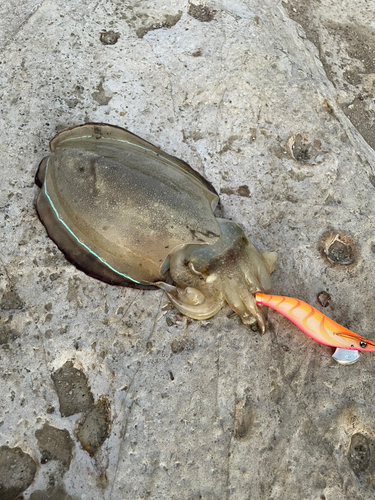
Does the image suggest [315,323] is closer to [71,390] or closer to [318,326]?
[318,326]

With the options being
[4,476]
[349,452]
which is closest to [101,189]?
[4,476]

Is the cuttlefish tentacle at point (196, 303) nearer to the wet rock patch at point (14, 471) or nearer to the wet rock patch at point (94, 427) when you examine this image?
the wet rock patch at point (94, 427)

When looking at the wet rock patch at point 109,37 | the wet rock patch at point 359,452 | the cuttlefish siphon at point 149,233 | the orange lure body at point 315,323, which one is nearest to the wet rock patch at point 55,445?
the cuttlefish siphon at point 149,233

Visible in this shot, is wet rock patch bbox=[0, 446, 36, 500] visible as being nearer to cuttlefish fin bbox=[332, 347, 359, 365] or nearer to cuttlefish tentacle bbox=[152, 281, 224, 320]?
cuttlefish tentacle bbox=[152, 281, 224, 320]

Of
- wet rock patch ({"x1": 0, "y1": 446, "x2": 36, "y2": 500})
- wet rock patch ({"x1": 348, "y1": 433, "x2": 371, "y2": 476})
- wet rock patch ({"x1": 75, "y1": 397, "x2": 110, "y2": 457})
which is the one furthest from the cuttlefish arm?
wet rock patch ({"x1": 0, "y1": 446, "x2": 36, "y2": 500})

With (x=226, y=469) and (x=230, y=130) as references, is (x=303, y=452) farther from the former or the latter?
(x=230, y=130)

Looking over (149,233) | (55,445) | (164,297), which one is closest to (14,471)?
(55,445)
